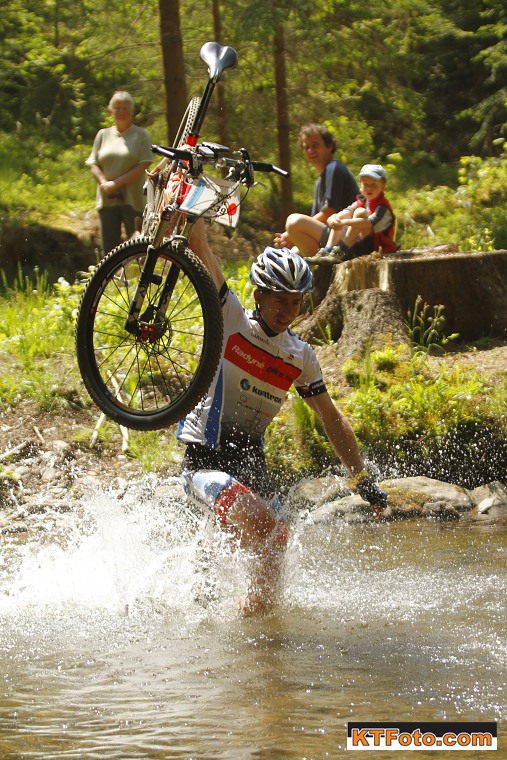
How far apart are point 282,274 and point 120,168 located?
547 centimetres

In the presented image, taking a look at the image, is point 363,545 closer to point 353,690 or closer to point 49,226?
point 353,690

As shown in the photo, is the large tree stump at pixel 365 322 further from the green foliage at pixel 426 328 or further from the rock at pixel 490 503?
the rock at pixel 490 503

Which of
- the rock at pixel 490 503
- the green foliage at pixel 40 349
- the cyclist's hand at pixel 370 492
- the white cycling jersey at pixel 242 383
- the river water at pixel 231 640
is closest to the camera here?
the river water at pixel 231 640

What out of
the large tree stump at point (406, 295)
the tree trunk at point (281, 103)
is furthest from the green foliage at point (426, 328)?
the tree trunk at point (281, 103)

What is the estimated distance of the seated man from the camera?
29.5 ft

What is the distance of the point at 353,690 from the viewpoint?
4238 mm

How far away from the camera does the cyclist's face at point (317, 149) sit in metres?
9.36

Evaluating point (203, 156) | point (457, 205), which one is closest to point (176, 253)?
point (203, 156)

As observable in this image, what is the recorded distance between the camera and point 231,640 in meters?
4.98

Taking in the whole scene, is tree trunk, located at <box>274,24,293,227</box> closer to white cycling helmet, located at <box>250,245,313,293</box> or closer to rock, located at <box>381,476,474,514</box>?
rock, located at <box>381,476,474,514</box>

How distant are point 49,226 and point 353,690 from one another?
36.0ft

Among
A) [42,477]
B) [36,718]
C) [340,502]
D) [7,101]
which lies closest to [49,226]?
[7,101]

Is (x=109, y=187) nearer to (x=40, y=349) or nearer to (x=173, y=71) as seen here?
(x=40, y=349)

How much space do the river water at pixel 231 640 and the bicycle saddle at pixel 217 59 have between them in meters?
2.16
